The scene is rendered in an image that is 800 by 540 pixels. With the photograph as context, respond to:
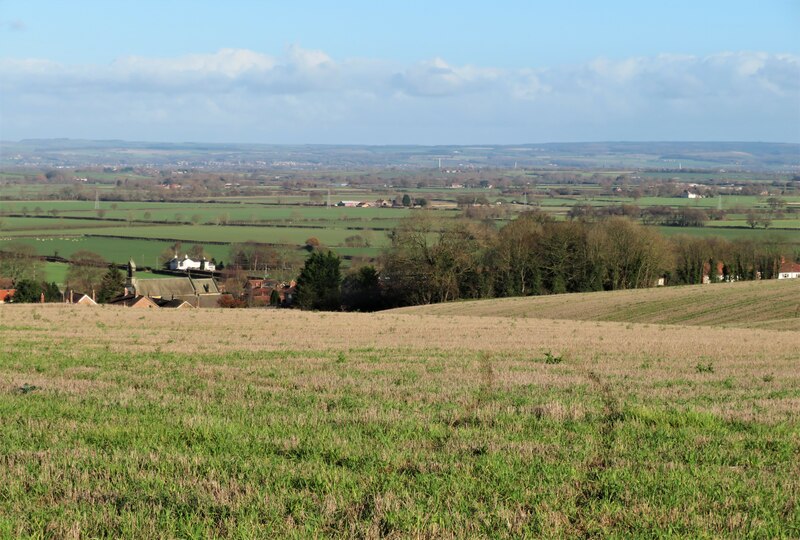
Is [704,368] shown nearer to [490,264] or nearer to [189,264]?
[490,264]

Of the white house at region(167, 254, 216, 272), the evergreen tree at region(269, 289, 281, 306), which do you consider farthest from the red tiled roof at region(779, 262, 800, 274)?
the white house at region(167, 254, 216, 272)

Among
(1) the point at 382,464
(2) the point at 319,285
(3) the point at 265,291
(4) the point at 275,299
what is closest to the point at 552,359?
(1) the point at 382,464

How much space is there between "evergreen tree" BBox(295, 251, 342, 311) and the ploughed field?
52.5m

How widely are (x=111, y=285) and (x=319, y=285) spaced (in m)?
23.3

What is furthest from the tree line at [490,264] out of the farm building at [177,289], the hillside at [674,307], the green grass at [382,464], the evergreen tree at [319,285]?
the green grass at [382,464]

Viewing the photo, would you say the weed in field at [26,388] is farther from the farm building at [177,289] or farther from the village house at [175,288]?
the farm building at [177,289]

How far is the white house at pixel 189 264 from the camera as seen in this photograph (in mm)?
100194

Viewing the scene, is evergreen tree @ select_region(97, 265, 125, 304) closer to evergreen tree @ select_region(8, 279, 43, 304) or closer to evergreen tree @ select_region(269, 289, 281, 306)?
evergreen tree @ select_region(8, 279, 43, 304)

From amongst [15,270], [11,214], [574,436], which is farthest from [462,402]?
[11,214]

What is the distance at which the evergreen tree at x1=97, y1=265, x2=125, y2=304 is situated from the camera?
265ft

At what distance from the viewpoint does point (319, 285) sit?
Answer: 71.1 m

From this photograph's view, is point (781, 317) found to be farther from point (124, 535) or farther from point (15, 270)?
point (15, 270)

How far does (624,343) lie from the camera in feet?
82.5

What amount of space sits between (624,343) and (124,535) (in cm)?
2078
